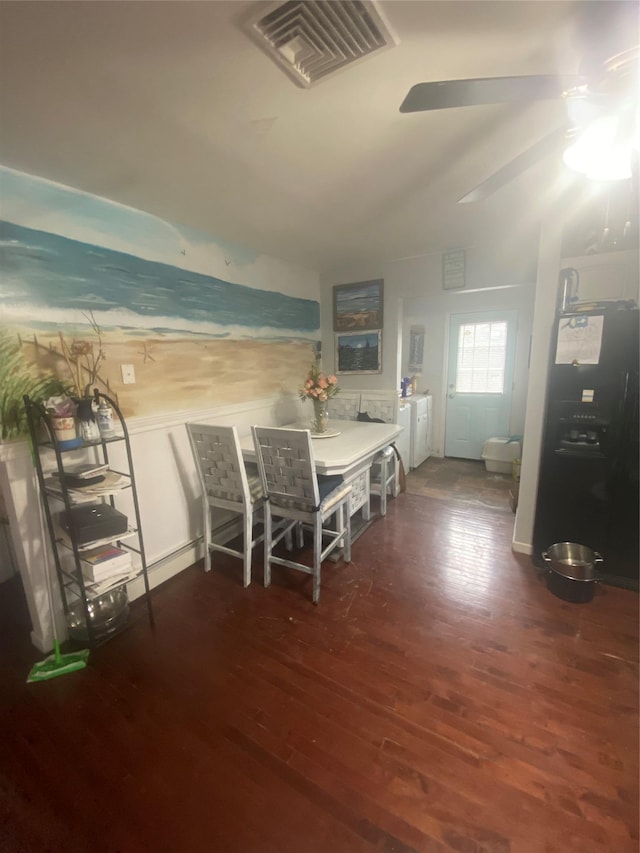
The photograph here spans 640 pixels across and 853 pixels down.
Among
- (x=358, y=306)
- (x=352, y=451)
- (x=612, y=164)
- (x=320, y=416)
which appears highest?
(x=612, y=164)

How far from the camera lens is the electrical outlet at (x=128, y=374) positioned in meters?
2.03

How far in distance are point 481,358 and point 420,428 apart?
1.22 meters

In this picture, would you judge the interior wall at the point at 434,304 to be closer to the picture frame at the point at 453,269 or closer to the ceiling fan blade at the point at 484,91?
the picture frame at the point at 453,269

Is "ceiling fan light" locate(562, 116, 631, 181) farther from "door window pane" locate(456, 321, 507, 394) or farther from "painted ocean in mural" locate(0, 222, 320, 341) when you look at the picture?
"door window pane" locate(456, 321, 507, 394)

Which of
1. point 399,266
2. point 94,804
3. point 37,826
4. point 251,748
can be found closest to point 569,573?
point 251,748

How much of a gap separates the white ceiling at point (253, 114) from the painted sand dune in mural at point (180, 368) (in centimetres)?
78

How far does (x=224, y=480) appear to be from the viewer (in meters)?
2.22

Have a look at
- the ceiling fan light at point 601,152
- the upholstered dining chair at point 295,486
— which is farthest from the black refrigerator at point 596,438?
the upholstered dining chair at point 295,486

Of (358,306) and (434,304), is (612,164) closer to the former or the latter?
(358,306)

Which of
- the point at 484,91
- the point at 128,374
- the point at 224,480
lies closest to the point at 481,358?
the point at 224,480

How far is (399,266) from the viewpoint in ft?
10.7

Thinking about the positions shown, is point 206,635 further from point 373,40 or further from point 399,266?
point 399,266

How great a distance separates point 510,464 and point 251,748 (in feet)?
12.6

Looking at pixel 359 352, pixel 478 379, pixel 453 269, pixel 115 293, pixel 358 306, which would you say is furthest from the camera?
pixel 478 379
